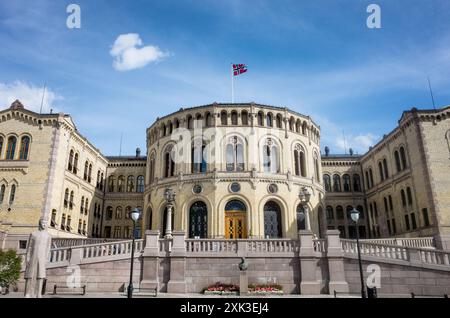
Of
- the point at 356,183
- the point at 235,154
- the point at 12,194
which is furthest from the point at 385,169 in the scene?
the point at 12,194

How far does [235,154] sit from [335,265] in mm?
17215

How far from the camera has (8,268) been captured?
16984 millimetres

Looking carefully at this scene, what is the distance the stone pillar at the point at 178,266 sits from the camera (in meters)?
19.8

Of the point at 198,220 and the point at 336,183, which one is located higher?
the point at 336,183

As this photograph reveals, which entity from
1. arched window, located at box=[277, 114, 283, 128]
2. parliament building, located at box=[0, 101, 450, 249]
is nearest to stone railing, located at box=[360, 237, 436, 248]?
parliament building, located at box=[0, 101, 450, 249]

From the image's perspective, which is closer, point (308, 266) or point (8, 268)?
point (8, 268)

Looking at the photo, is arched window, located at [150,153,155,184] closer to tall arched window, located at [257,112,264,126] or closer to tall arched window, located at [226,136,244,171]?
tall arched window, located at [226,136,244,171]

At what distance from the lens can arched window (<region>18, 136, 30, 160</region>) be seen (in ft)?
112

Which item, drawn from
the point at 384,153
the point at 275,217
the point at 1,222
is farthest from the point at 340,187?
the point at 1,222

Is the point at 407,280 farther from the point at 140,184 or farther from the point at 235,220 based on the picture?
the point at 140,184

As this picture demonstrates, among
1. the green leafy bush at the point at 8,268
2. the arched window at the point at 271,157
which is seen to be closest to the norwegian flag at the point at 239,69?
the arched window at the point at 271,157
